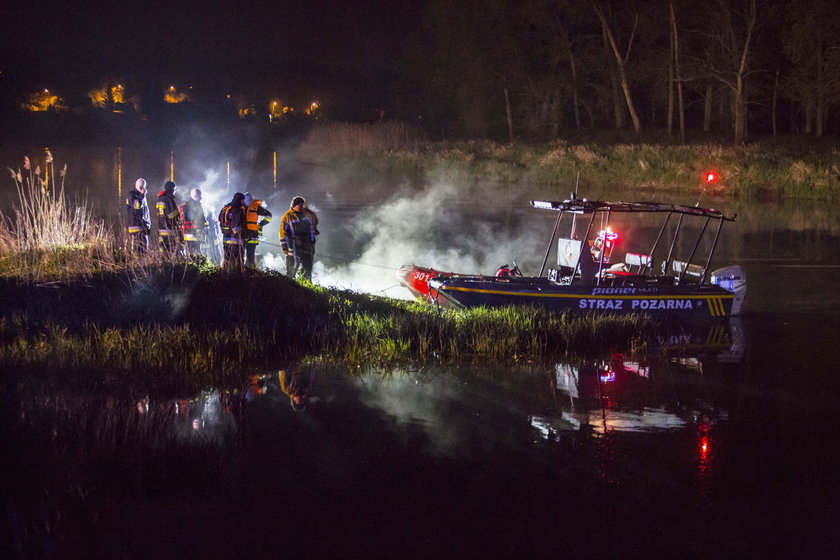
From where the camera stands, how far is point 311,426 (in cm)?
878

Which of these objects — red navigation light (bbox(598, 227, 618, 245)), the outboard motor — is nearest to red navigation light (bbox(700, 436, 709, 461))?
red navigation light (bbox(598, 227, 618, 245))

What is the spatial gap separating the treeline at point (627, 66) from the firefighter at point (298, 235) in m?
33.7

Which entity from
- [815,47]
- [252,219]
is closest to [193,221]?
[252,219]

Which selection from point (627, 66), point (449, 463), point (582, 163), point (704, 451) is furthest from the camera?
point (627, 66)

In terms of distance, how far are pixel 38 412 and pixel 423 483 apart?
4.01m

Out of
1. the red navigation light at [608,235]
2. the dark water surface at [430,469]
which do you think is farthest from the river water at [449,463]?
the red navigation light at [608,235]

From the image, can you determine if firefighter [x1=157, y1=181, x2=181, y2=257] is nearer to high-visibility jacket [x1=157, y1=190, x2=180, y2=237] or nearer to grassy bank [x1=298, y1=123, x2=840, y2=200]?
high-visibility jacket [x1=157, y1=190, x2=180, y2=237]

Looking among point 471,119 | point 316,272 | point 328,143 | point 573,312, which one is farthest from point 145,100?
point 573,312

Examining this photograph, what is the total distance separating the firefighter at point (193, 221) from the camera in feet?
55.9

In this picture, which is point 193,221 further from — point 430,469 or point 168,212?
point 430,469

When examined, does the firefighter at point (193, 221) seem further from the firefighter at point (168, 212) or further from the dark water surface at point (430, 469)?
the dark water surface at point (430, 469)

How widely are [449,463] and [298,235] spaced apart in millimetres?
9308

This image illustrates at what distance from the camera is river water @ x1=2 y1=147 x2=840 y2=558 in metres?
6.35

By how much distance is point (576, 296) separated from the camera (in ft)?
47.0
